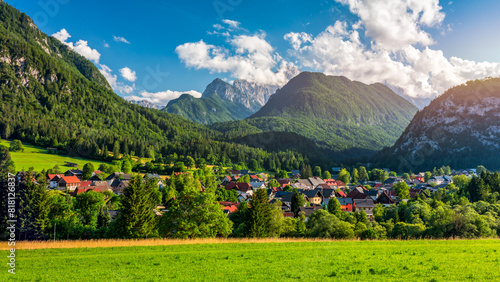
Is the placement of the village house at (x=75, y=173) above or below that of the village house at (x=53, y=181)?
above

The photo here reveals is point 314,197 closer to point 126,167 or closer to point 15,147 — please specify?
point 126,167

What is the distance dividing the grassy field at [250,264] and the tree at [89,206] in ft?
98.5

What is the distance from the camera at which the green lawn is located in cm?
9288

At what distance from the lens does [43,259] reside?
15.7 m

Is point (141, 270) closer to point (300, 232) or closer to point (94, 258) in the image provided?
point (94, 258)

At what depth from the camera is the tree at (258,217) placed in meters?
33.2

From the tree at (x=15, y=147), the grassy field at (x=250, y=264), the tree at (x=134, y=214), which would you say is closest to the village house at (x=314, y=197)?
the tree at (x=134, y=214)

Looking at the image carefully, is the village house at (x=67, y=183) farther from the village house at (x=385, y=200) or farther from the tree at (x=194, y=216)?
the village house at (x=385, y=200)

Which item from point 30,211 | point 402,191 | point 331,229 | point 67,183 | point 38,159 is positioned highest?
point 38,159

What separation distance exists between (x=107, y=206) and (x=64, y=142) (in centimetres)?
9349

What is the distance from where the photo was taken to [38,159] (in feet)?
338

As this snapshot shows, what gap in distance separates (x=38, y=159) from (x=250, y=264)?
11692 centimetres

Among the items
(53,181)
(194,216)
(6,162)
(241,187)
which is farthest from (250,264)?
(6,162)

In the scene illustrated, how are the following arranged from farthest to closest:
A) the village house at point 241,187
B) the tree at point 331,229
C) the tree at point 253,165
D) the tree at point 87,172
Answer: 1. the tree at point 253,165
2. the tree at point 87,172
3. the village house at point 241,187
4. the tree at point 331,229
